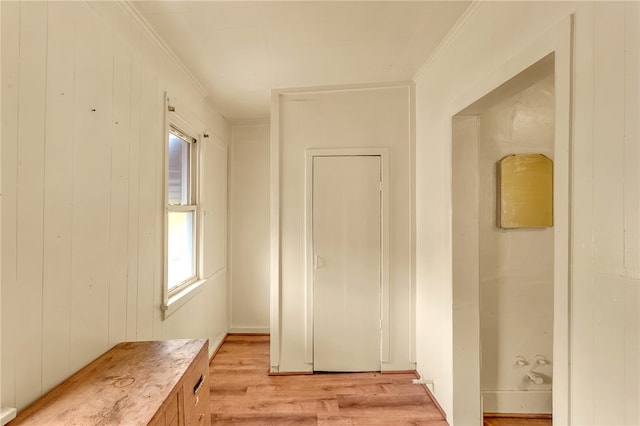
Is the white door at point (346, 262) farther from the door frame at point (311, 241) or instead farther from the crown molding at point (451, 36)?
the crown molding at point (451, 36)

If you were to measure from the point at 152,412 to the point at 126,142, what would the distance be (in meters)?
1.27

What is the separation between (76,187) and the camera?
3.63ft

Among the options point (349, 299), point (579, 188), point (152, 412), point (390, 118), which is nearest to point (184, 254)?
point (349, 299)

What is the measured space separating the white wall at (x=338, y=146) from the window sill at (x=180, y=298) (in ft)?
2.38

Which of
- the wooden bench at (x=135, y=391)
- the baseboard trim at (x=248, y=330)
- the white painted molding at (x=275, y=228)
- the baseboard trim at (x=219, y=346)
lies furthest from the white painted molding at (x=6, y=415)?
the baseboard trim at (x=248, y=330)

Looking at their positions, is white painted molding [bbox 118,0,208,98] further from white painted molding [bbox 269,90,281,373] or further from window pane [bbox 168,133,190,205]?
white painted molding [bbox 269,90,281,373]

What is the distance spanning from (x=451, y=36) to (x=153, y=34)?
187 centimetres

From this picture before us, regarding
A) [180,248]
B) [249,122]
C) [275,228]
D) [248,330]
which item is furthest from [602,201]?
[248,330]

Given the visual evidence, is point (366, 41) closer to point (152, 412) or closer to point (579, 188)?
point (579, 188)

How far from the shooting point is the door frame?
7.80 ft

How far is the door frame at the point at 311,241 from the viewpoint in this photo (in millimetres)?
2377

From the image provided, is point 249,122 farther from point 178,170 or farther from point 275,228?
point 275,228

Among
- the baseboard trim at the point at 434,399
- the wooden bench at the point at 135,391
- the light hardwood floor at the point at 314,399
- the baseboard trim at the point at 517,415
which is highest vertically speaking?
the wooden bench at the point at 135,391

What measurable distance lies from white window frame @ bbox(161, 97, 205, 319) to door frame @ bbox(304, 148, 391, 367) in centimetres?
98
